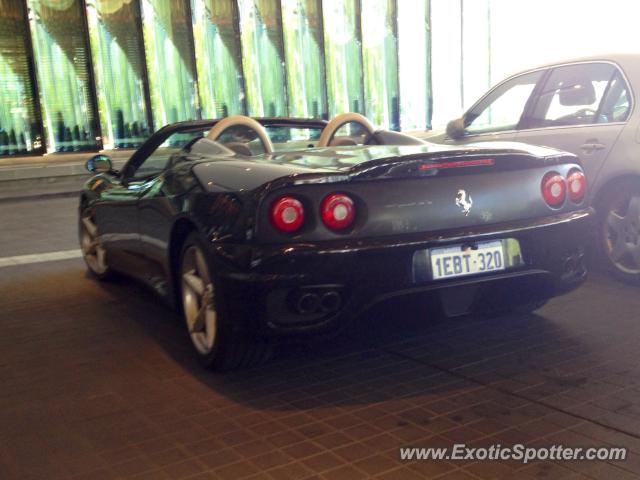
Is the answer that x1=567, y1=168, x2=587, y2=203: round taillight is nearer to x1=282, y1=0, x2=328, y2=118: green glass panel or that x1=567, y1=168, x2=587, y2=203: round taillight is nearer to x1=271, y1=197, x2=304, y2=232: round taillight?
x1=271, y1=197, x2=304, y2=232: round taillight

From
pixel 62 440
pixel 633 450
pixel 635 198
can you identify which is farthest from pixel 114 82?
pixel 633 450

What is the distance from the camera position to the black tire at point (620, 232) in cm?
506

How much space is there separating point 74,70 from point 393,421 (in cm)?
1378

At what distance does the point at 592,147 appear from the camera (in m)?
5.28

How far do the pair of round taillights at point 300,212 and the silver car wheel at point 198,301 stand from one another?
498 millimetres

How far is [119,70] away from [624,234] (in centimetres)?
1258

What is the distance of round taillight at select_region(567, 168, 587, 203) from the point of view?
382 cm

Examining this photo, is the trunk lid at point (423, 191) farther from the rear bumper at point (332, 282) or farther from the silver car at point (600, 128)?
the silver car at point (600, 128)

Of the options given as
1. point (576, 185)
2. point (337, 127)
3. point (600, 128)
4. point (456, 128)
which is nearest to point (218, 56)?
point (456, 128)

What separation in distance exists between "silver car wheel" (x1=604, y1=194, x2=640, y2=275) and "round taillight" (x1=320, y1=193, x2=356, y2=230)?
2.68 m

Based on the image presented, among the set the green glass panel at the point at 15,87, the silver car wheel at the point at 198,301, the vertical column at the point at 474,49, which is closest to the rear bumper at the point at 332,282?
the silver car wheel at the point at 198,301

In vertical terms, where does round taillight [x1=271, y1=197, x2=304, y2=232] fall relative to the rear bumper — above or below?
above

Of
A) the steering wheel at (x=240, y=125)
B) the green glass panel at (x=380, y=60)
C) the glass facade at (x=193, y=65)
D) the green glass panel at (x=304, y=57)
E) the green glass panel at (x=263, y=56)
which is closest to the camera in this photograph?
the steering wheel at (x=240, y=125)

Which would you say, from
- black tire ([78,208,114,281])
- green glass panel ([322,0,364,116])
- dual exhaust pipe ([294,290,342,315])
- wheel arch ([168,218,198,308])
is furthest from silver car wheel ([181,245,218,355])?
green glass panel ([322,0,364,116])
